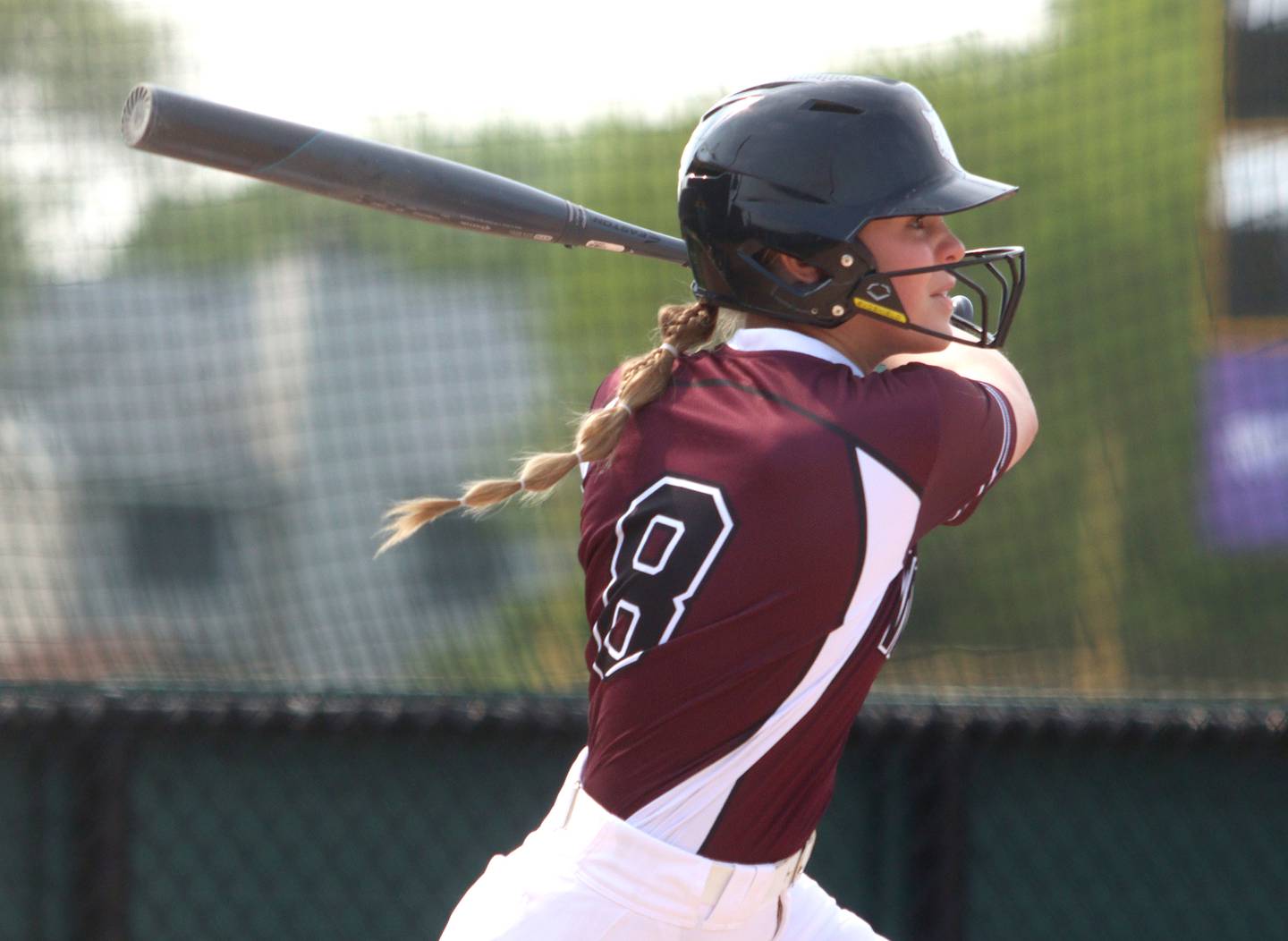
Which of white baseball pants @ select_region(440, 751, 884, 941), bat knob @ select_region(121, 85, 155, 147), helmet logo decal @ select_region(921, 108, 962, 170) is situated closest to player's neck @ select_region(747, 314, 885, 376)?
helmet logo decal @ select_region(921, 108, 962, 170)

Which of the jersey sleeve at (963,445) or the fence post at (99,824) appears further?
the fence post at (99,824)

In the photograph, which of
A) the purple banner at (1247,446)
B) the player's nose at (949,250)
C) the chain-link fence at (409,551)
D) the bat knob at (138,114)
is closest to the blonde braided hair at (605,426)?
the player's nose at (949,250)

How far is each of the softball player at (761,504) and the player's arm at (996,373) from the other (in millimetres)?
13

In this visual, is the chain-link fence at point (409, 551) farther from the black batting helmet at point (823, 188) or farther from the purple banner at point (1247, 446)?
the black batting helmet at point (823, 188)

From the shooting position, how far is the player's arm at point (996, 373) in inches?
A: 78.3

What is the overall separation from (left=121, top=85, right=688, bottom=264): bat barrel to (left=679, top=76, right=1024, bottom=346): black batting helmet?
287 millimetres

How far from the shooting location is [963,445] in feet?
6.06

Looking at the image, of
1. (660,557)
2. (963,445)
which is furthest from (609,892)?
(963,445)

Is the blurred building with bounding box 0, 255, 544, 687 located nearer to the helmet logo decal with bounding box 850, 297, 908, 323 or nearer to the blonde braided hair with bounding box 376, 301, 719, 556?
the blonde braided hair with bounding box 376, 301, 719, 556

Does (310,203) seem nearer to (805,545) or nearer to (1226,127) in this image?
(1226,127)

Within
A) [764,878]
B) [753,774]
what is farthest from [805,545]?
[764,878]

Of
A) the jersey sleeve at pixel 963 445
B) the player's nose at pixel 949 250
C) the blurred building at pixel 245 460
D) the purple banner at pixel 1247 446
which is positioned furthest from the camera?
the purple banner at pixel 1247 446

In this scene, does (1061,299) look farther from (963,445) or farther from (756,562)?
(756,562)

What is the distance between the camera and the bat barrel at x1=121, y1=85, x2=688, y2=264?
1.72 m
